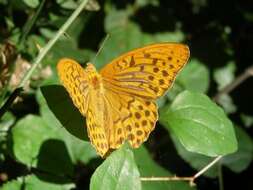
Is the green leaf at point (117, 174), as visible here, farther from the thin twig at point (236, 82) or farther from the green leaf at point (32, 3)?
the thin twig at point (236, 82)

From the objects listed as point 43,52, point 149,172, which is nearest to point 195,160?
point 149,172

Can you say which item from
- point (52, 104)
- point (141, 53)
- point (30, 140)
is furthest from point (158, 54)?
point (30, 140)

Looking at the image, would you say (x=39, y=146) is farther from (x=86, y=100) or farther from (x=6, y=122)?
(x=86, y=100)

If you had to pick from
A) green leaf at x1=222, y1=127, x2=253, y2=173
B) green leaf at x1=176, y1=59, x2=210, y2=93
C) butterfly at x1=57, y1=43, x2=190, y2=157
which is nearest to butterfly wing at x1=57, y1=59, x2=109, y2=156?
butterfly at x1=57, y1=43, x2=190, y2=157

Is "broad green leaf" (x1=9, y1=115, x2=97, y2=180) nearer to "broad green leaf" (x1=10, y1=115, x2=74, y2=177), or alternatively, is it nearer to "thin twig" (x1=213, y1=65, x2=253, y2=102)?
"broad green leaf" (x1=10, y1=115, x2=74, y2=177)

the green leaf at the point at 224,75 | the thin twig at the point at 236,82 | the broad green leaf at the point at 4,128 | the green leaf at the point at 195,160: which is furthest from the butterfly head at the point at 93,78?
the green leaf at the point at 224,75

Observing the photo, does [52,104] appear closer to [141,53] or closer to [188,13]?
[141,53]
